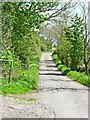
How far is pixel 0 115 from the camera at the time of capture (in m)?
8.00

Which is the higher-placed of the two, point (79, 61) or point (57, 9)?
point (57, 9)

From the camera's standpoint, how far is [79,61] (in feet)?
90.6

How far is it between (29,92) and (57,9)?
23.2 feet

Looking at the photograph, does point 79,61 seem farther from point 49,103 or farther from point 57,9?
point 49,103

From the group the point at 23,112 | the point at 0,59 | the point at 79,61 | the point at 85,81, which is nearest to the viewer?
the point at 23,112

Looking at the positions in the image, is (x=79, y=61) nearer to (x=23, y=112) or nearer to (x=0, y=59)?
(x=0, y=59)

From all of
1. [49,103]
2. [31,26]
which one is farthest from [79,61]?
[49,103]

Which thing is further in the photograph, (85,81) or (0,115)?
(85,81)

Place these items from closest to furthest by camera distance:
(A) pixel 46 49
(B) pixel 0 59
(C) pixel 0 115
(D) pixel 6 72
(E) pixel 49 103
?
(C) pixel 0 115 < (E) pixel 49 103 < (B) pixel 0 59 < (D) pixel 6 72 < (A) pixel 46 49

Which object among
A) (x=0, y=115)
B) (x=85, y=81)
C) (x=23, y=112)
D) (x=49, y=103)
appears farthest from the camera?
(x=85, y=81)

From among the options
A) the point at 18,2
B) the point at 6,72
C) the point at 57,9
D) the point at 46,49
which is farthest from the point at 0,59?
the point at 46,49

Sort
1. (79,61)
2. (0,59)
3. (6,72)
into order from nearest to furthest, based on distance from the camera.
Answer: (0,59), (6,72), (79,61)

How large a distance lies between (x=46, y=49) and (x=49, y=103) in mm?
60252

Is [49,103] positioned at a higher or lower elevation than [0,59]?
lower
